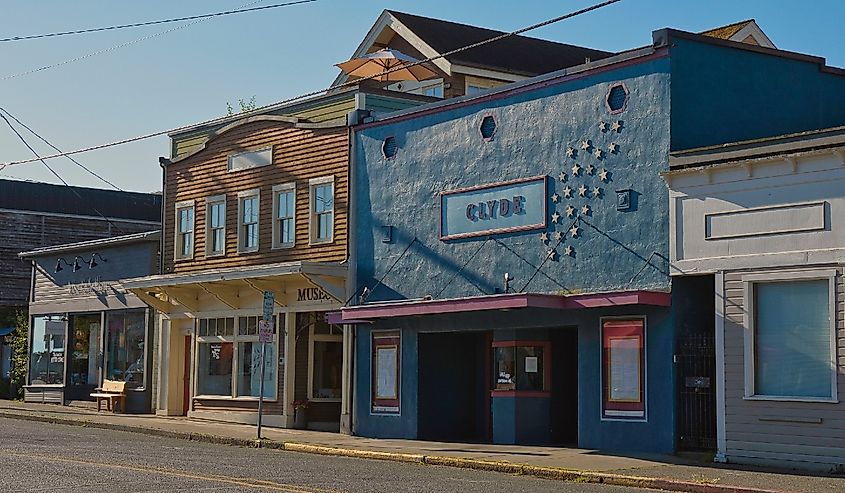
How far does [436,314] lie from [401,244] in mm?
2196

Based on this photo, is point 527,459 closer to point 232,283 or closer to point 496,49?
point 232,283

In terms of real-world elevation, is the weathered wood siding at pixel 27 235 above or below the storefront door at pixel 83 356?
above

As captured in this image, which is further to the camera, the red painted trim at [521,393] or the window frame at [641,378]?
the red painted trim at [521,393]

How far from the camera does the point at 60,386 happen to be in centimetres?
3756

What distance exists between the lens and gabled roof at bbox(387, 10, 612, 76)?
39.9 meters

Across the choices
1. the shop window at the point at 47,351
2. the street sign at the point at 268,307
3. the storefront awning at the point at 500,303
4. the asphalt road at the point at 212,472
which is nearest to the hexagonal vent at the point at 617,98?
the storefront awning at the point at 500,303

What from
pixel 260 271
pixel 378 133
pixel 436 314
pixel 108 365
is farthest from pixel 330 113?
pixel 108 365

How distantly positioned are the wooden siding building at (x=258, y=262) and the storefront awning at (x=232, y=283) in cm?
3

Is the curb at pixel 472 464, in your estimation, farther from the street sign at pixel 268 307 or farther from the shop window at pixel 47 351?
the shop window at pixel 47 351

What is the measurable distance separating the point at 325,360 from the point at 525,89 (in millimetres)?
8846

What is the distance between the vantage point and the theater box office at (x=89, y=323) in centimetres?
3456

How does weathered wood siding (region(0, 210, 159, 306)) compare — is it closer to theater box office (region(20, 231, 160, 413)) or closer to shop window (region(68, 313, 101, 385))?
theater box office (region(20, 231, 160, 413))

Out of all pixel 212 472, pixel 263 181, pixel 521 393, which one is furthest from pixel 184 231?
pixel 212 472

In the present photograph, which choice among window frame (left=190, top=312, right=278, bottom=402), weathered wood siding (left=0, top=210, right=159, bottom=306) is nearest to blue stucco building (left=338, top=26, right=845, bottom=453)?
window frame (left=190, top=312, right=278, bottom=402)
